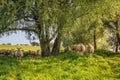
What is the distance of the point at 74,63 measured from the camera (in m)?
28.0

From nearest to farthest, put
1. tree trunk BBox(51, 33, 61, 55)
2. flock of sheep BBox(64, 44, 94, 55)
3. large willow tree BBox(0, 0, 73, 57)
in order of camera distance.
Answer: large willow tree BBox(0, 0, 73, 57)
flock of sheep BBox(64, 44, 94, 55)
tree trunk BBox(51, 33, 61, 55)

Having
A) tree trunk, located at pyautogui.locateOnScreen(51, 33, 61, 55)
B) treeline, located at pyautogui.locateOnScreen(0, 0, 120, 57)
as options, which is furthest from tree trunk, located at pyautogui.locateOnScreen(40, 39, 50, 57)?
tree trunk, located at pyautogui.locateOnScreen(51, 33, 61, 55)

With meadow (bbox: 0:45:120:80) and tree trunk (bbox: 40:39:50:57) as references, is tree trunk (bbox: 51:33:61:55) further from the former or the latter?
meadow (bbox: 0:45:120:80)

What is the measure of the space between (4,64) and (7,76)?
3778 mm

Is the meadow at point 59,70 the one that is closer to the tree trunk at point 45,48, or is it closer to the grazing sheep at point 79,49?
the tree trunk at point 45,48

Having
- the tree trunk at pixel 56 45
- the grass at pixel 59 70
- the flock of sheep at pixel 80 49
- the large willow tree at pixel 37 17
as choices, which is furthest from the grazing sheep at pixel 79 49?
the grass at pixel 59 70

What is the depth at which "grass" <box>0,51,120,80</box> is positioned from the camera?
2239 cm

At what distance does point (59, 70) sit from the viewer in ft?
80.9

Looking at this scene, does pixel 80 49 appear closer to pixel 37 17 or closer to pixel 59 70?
pixel 37 17

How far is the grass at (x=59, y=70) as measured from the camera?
22391 mm

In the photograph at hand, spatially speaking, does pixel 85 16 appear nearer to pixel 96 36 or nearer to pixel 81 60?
pixel 81 60

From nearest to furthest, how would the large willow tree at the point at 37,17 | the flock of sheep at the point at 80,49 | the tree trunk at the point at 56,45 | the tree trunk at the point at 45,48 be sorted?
1. the large willow tree at the point at 37,17
2. the tree trunk at the point at 45,48
3. the flock of sheep at the point at 80,49
4. the tree trunk at the point at 56,45

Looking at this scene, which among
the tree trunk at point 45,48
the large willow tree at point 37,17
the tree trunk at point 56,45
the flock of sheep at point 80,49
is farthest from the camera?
the tree trunk at point 56,45

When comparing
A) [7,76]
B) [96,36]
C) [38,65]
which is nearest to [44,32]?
[38,65]
